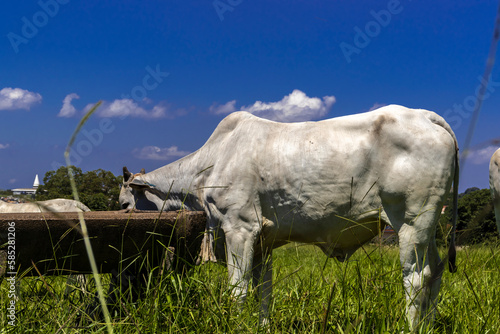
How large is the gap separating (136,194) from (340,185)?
7.92 ft

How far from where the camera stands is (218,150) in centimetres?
425

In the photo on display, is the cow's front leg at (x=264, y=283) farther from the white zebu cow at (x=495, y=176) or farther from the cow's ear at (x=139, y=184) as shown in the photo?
the white zebu cow at (x=495, y=176)

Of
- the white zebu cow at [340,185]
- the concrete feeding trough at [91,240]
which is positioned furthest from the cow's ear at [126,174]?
the concrete feeding trough at [91,240]

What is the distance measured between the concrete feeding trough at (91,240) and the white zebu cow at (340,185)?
0.45 meters

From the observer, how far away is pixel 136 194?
199 inches

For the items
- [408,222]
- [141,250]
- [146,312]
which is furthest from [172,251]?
[408,222]

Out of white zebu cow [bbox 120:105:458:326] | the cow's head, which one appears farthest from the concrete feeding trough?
the cow's head

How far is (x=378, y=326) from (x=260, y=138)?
199 cm

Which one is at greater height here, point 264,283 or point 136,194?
point 136,194

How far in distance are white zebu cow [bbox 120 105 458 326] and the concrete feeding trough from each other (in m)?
0.45

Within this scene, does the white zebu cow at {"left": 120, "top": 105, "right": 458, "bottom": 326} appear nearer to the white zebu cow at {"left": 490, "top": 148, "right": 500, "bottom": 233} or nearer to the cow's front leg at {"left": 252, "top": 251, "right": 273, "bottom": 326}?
the cow's front leg at {"left": 252, "top": 251, "right": 273, "bottom": 326}

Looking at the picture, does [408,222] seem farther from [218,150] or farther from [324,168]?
[218,150]

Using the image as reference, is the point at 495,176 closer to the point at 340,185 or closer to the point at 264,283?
the point at 340,185

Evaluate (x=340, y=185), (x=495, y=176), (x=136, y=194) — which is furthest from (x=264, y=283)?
(x=495, y=176)
